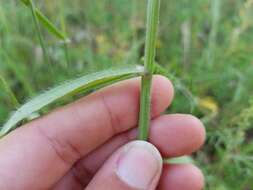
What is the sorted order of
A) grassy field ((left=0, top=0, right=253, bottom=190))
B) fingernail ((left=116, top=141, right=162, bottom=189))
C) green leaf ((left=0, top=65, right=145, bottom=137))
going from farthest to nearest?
grassy field ((left=0, top=0, right=253, bottom=190))
fingernail ((left=116, top=141, right=162, bottom=189))
green leaf ((left=0, top=65, right=145, bottom=137))

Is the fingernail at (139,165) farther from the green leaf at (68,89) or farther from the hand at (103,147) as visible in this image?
the green leaf at (68,89)

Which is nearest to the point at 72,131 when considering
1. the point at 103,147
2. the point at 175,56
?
the point at 103,147

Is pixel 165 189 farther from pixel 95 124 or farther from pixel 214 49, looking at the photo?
pixel 214 49

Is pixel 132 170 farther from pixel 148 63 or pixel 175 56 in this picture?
pixel 175 56

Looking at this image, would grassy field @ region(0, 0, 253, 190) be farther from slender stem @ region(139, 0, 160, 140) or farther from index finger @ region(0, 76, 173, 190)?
slender stem @ region(139, 0, 160, 140)

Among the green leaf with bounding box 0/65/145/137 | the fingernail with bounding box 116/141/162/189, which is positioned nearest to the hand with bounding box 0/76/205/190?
the fingernail with bounding box 116/141/162/189

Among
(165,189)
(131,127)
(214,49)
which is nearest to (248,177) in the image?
(165,189)
